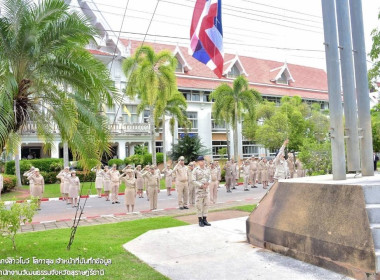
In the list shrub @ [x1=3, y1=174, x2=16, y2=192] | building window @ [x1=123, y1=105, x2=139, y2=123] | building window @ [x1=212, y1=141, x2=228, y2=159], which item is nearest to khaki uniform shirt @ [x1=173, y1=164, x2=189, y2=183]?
shrub @ [x1=3, y1=174, x2=16, y2=192]

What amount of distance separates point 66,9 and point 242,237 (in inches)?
225

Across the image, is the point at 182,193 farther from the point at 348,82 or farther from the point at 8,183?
the point at 8,183

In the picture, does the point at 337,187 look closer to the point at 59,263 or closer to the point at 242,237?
the point at 242,237

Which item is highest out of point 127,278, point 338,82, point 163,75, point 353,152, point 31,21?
point 163,75

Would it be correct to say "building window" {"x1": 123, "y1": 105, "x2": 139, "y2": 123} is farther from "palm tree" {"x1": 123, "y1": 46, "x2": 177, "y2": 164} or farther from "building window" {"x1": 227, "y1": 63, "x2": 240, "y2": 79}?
"building window" {"x1": 227, "y1": 63, "x2": 240, "y2": 79}

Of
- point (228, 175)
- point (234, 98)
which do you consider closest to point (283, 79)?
point (234, 98)

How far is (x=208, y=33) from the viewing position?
28.4ft

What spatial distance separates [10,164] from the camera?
971 inches

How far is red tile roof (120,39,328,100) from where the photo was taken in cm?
3628

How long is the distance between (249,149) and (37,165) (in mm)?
22230

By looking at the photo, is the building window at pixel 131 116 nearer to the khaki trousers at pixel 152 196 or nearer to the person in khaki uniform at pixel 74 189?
the person in khaki uniform at pixel 74 189

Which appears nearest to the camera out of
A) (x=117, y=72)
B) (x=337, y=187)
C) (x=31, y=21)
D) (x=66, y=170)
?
(x=337, y=187)

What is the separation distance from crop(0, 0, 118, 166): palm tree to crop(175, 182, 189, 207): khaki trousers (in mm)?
5630

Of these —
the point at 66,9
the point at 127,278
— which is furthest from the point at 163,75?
the point at 127,278
